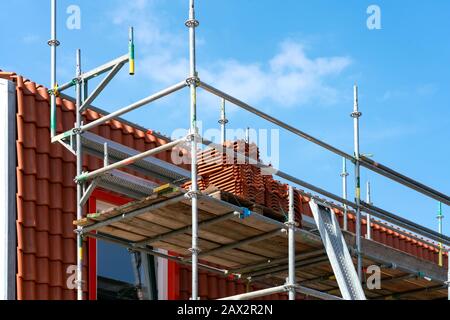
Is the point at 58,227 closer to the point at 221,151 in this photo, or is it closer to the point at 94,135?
the point at 94,135

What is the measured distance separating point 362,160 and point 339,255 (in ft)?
6.30

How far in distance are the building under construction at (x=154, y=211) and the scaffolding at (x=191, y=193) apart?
20 mm

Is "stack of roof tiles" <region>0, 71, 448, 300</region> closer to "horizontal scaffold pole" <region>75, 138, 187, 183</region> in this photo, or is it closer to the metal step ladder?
the metal step ladder

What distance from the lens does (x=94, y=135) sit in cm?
1808

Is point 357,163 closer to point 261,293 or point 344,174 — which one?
point 344,174

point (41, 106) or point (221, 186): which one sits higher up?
point (41, 106)

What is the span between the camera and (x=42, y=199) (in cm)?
1828

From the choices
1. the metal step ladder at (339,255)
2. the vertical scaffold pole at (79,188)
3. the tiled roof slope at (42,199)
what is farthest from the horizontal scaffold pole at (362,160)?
the tiled roof slope at (42,199)

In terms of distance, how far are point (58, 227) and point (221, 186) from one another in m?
2.81

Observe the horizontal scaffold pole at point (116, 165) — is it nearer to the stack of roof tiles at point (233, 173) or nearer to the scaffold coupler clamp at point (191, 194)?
the stack of roof tiles at point (233, 173)

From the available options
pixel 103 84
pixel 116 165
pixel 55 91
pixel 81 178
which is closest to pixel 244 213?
pixel 116 165

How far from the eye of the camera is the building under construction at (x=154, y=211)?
1681 cm
